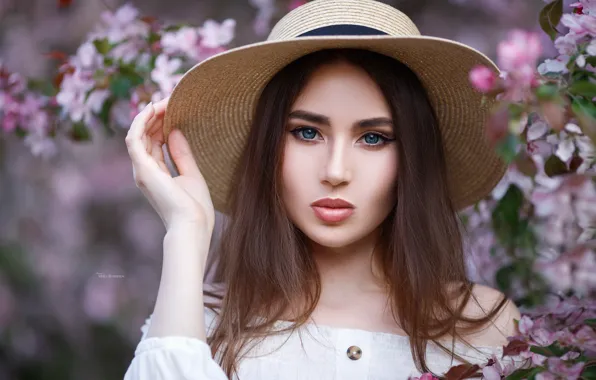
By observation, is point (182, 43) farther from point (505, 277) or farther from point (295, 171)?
point (505, 277)

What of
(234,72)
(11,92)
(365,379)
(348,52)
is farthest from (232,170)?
(11,92)

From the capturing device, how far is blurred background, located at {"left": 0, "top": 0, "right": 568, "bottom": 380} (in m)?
4.29

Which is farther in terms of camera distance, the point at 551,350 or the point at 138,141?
the point at 138,141

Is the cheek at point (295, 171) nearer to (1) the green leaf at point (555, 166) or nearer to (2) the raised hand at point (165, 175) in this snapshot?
(2) the raised hand at point (165, 175)

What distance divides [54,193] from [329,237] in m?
2.75

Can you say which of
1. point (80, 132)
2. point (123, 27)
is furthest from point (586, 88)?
point (80, 132)

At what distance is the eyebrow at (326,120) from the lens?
204cm

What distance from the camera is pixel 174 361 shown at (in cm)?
178

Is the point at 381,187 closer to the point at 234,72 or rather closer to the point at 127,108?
the point at 234,72

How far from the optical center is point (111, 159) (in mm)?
4609

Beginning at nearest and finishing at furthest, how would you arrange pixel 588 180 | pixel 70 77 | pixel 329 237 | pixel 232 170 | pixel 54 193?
pixel 588 180 < pixel 329 237 < pixel 232 170 < pixel 70 77 < pixel 54 193

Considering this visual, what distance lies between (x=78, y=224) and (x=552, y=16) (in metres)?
3.17

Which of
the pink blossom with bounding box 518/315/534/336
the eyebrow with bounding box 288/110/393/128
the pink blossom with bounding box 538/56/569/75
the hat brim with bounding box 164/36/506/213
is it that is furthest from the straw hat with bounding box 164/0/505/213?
the pink blossom with bounding box 518/315/534/336

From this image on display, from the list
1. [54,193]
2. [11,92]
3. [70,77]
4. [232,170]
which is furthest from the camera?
[54,193]
